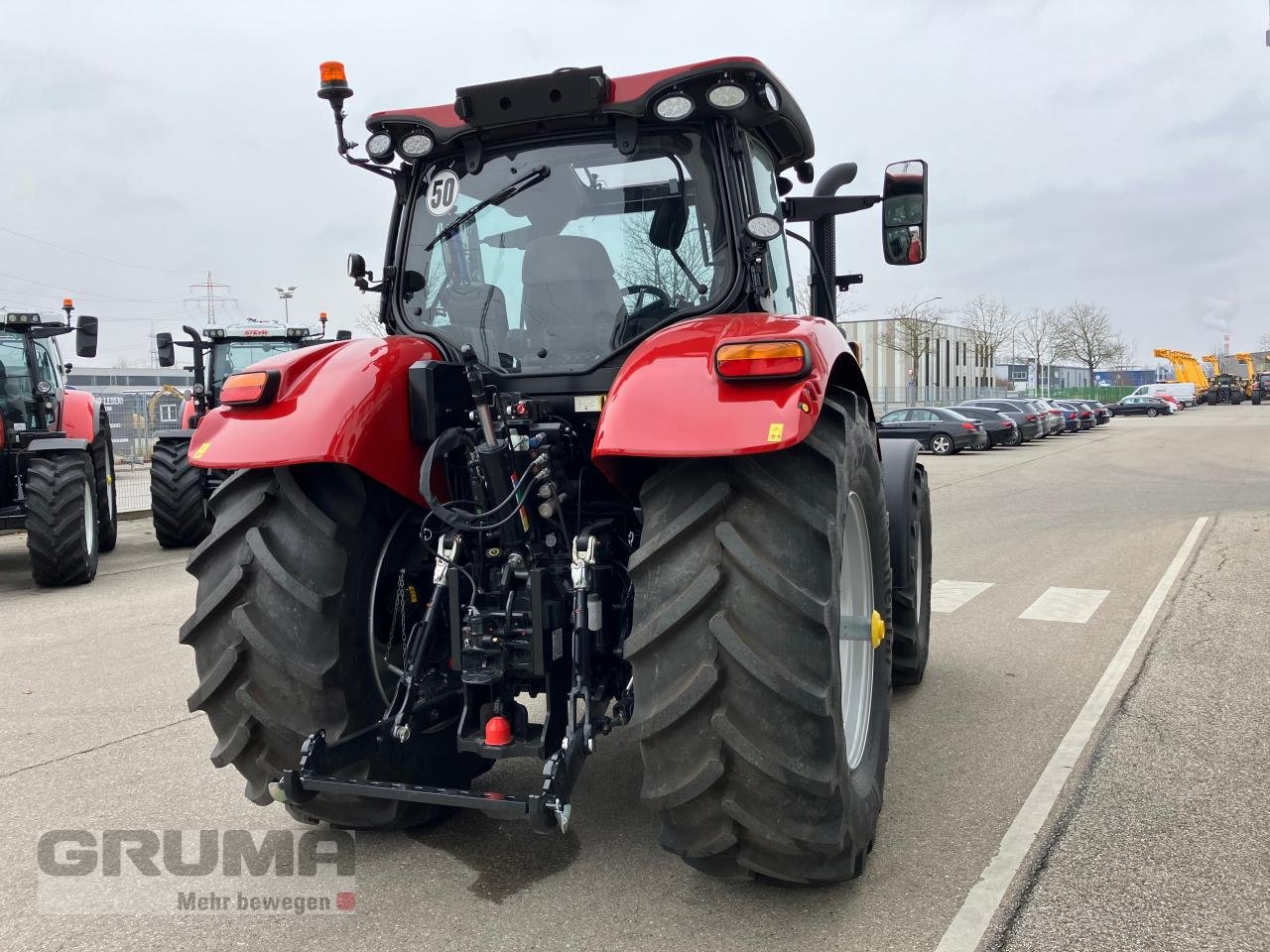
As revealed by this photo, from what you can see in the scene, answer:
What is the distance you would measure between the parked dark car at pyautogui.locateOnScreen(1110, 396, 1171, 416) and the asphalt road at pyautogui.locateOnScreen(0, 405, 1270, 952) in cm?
5710

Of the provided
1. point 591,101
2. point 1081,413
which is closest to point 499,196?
point 591,101

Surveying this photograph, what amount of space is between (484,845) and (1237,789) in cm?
287

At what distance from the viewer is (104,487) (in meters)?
11.6

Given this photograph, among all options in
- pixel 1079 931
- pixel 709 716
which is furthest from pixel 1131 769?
pixel 709 716

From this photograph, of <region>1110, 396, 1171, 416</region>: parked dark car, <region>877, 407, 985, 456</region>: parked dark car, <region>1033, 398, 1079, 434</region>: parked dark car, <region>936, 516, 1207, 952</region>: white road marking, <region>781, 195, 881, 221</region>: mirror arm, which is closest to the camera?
<region>936, 516, 1207, 952</region>: white road marking

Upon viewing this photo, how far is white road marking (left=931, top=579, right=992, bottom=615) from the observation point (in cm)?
770

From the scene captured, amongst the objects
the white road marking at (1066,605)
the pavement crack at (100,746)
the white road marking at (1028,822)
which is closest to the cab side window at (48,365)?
the pavement crack at (100,746)

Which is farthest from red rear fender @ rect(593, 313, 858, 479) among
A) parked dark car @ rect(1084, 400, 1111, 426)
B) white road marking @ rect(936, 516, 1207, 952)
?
parked dark car @ rect(1084, 400, 1111, 426)

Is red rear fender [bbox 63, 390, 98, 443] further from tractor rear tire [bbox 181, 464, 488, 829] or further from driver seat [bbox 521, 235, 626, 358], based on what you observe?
driver seat [bbox 521, 235, 626, 358]

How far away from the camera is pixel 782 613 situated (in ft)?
8.84

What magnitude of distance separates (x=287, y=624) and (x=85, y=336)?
9.46 meters

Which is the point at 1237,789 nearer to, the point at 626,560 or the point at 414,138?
the point at 626,560

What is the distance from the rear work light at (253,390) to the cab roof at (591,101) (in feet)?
3.86
